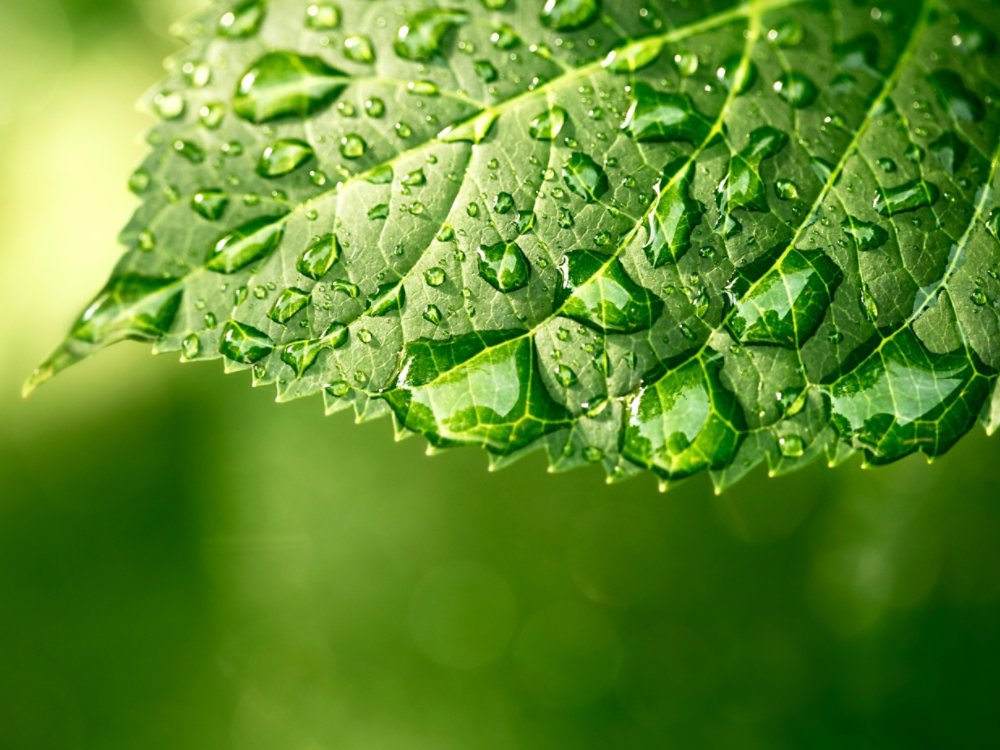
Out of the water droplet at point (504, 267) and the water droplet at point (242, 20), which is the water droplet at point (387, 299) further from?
the water droplet at point (242, 20)

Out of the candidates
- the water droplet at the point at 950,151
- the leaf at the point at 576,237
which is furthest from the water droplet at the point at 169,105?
the water droplet at the point at 950,151

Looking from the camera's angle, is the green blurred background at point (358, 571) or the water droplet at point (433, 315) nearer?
the water droplet at point (433, 315)

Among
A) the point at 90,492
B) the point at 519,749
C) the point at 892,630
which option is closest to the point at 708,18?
the point at 892,630

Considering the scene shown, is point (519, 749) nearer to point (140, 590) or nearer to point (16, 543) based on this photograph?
point (140, 590)

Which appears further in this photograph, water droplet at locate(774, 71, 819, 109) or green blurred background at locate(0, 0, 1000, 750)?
green blurred background at locate(0, 0, 1000, 750)

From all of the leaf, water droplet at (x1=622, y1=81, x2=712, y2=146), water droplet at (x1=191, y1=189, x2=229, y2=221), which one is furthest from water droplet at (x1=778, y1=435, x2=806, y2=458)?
water droplet at (x1=191, y1=189, x2=229, y2=221)

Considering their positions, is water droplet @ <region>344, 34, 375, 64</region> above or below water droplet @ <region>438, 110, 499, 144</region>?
above

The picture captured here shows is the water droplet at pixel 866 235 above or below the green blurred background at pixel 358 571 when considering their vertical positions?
above

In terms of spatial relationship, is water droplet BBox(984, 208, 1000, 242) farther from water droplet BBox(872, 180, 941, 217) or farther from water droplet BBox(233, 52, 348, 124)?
water droplet BBox(233, 52, 348, 124)
